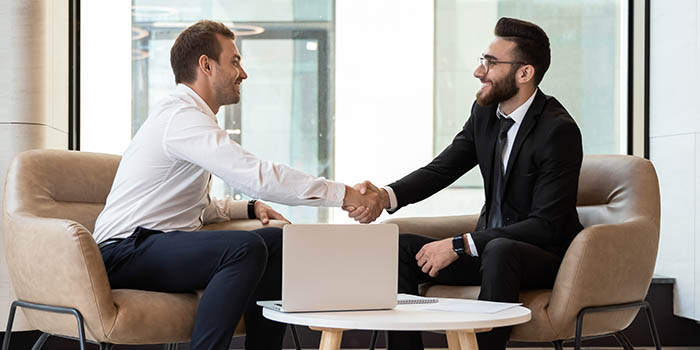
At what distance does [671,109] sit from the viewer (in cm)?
411

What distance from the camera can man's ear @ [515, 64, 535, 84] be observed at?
3006 mm

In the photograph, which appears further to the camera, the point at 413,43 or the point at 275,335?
the point at 413,43

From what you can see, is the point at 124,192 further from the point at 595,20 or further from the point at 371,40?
the point at 595,20

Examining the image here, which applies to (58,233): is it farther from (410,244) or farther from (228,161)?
(410,244)

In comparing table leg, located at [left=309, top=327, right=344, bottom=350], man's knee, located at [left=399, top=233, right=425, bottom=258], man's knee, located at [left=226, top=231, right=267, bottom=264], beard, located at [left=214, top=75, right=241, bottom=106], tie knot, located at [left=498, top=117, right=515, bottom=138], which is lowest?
table leg, located at [left=309, top=327, right=344, bottom=350]

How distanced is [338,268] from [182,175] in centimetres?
91

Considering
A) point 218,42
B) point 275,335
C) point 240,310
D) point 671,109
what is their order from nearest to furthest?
1. point 240,310
2. point 275,335
3. point 218,42
4. point 671,109

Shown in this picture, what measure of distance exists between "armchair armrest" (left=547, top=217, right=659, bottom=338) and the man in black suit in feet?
0.44

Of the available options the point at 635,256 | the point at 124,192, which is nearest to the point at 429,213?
the point at 635,256

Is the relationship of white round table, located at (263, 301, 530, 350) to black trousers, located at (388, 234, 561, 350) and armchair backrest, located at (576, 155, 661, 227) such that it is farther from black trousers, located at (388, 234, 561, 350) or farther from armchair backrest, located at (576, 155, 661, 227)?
armchair backrest, located at (576, 155, 661, 227)

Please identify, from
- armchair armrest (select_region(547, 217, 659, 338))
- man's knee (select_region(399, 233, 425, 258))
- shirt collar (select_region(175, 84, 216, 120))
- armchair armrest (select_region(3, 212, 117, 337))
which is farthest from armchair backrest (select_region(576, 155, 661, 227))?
armchair armrest (select_region(3, 212, 117, 337))

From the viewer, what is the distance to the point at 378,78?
168 inches

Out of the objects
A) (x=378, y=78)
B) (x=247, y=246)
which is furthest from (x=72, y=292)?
(x=378, y=78)

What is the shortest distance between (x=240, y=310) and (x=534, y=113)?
4.22 ft
